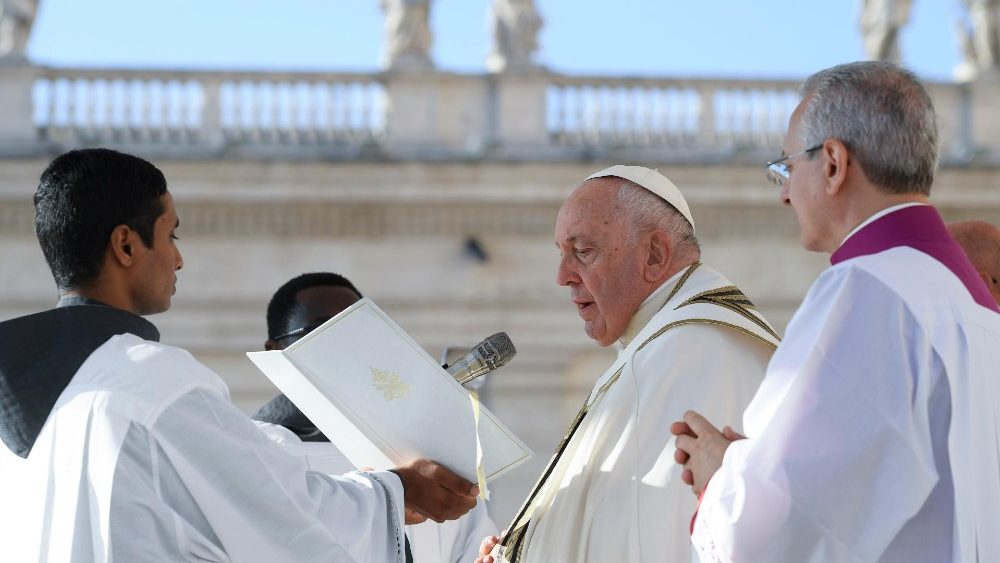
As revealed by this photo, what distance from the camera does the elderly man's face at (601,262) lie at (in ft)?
12.3

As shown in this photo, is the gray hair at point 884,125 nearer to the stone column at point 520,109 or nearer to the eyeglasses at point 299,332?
the eyeglasses at point 299,332

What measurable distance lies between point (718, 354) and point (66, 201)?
1.43m

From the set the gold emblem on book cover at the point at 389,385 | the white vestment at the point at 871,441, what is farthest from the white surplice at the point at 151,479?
the white vestment at the point at 871,441

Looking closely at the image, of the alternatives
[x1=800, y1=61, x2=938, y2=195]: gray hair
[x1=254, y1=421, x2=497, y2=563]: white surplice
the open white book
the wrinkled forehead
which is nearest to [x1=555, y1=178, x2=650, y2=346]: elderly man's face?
the wrinkled forehead

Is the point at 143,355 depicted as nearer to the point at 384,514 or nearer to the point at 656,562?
the point at 384,514

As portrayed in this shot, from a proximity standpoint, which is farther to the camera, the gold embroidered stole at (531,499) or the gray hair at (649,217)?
the gray hair at (649,217)

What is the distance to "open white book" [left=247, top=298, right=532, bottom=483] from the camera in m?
3.27

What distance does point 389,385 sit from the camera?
130 inches

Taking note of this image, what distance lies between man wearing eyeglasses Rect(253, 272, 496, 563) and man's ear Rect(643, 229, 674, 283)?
1108 millimetres

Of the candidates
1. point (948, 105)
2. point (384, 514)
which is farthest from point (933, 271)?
point (948, 105)

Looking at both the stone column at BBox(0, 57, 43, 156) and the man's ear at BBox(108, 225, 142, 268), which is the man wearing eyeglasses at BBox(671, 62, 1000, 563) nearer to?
the man's ear at BBox(108, 225, 142, 268)

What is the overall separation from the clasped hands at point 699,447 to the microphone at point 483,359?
2.40ft

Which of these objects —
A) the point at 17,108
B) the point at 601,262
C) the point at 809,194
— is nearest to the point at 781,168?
the point at 809,194

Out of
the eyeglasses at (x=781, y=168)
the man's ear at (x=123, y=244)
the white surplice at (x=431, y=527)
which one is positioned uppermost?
the eyeglasses at (x=781, y=168)
